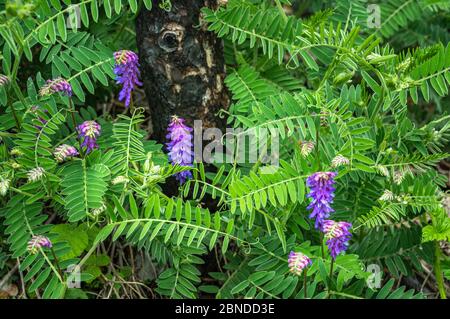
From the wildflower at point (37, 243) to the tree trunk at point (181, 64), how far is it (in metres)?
0.56

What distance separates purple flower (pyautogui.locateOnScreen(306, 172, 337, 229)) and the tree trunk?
0.54 meters

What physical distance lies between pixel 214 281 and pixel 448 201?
930 millimetres

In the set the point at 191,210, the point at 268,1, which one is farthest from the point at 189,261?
the point at 268,1

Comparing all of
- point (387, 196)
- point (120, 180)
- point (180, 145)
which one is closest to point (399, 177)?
point (387, 196)

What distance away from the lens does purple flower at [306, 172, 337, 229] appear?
5.67 feet

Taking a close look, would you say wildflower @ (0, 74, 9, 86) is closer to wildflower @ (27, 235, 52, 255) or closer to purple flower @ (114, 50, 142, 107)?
purple flower @ (114, 50, 142, 107)

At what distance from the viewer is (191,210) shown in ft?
6.48

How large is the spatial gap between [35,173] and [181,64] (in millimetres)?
552

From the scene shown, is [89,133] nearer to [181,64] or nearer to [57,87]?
[57,87]

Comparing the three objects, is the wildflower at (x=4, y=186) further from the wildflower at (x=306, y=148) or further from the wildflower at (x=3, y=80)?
the wildflower at (x=306, y=148)

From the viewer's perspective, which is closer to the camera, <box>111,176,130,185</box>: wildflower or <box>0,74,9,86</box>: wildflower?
<box>111,176,130,185</box>: wildflower

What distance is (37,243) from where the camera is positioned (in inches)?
71.2

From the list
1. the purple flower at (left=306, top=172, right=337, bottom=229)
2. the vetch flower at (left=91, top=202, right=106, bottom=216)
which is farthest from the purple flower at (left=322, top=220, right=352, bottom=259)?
the vetch flower at (left=91, top=202, right=106, bottom=216)
